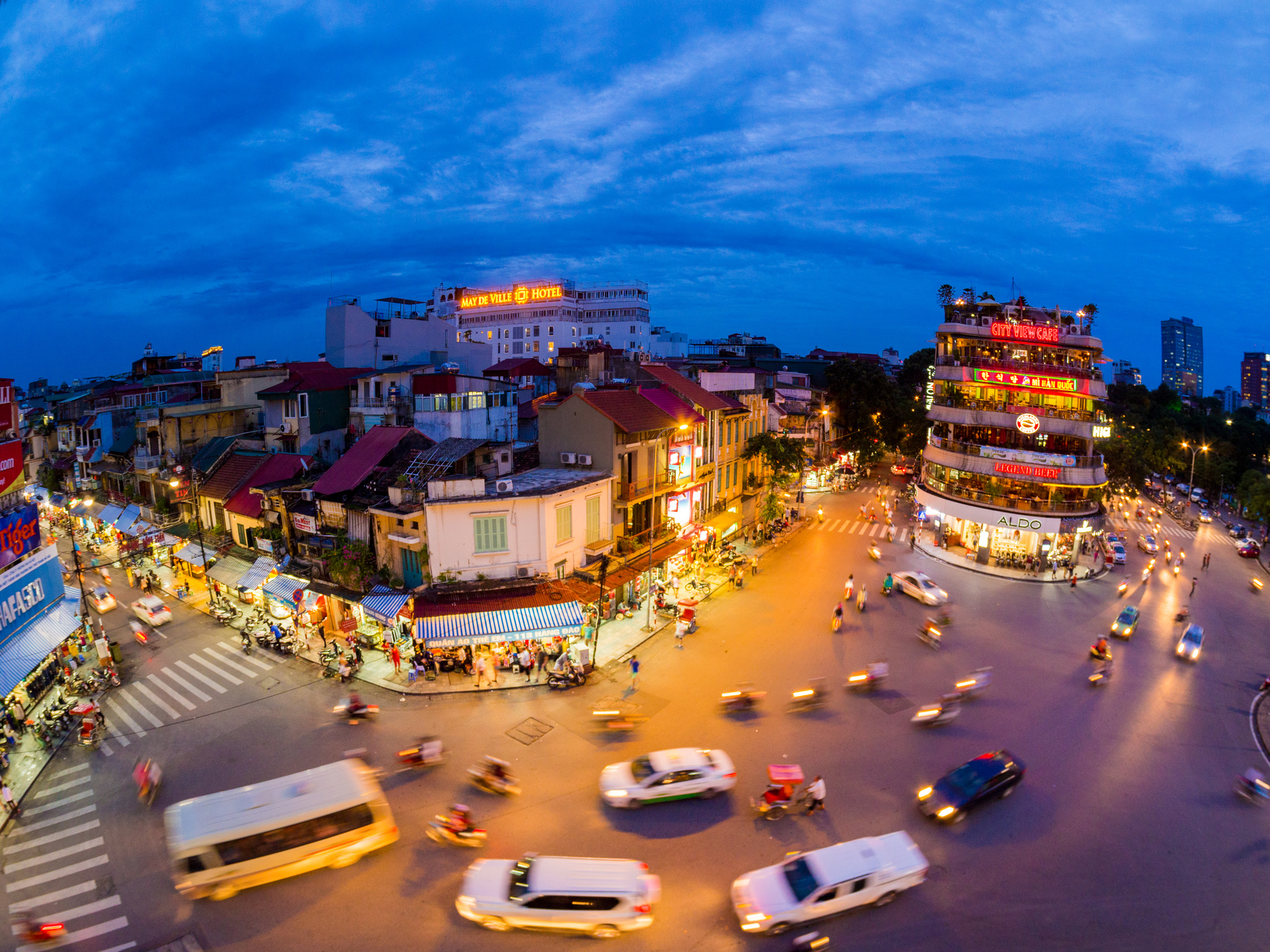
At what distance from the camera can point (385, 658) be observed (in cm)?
2405

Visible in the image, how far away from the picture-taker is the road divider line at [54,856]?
14.5 meters

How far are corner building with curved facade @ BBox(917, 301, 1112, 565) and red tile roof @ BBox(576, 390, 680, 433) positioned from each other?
2317 centimetres

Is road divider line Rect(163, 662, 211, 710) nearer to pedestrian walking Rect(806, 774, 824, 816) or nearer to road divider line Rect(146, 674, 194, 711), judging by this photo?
road divider line Rect(146, 674, 194, 711)

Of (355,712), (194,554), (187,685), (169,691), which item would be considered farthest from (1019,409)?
(194,554)

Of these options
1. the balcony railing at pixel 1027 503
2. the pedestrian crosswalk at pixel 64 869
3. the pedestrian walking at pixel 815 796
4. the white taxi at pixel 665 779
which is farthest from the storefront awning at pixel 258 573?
the balcony railing at pixel 1027 503

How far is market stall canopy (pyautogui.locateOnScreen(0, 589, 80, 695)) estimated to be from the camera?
17344 millimetres

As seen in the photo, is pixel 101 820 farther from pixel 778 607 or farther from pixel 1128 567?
pixel 1128 567

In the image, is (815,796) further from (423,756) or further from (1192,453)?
(1192,453)

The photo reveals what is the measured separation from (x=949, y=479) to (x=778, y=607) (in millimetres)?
20881

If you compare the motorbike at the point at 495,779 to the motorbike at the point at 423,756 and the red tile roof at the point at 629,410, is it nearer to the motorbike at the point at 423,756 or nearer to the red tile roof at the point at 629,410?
the motorbike at the point at 423,756

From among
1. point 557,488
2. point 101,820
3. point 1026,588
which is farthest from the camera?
point 1026,588

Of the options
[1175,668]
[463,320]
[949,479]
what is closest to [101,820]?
[1175,668]

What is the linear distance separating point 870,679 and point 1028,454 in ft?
81.4

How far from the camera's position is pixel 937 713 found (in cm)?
1986
